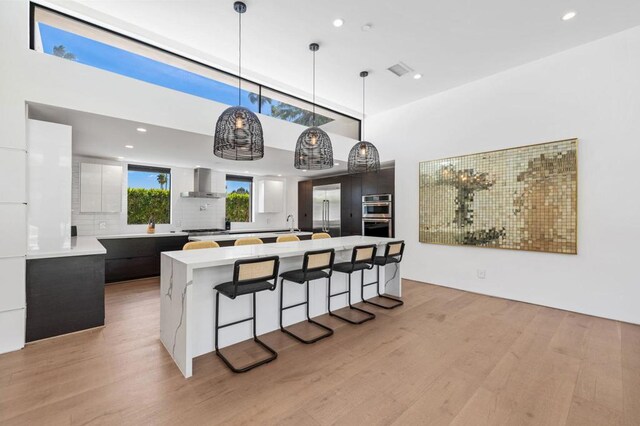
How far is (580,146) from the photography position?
11.9 ft

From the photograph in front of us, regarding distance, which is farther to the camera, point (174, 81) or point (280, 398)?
point (174, 81)

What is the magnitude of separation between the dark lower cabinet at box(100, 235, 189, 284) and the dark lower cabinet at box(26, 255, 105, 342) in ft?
6.78

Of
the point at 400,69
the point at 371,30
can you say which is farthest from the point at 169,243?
the point at 400,69

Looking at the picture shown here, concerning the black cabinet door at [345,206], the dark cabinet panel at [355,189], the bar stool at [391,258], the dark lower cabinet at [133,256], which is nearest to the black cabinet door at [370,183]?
the dark cabinet panel at [355,189]

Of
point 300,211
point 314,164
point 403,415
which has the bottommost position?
point 403,415

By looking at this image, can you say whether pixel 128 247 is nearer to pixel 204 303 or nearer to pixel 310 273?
pixel 204 303

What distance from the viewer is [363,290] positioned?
162 inches

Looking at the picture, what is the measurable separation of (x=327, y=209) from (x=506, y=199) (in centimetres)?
394

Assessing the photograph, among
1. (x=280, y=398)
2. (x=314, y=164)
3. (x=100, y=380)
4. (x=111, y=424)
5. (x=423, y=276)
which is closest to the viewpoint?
(x=111, y=424)

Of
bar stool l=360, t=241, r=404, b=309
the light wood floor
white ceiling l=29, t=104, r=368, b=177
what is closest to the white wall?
the light wood floor

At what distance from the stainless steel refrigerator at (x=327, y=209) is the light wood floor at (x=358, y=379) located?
12.8ft

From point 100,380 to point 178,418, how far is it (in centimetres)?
88

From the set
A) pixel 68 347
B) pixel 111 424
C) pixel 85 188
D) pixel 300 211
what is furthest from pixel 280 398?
pixel 300 211

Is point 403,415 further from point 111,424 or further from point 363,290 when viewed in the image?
point 363,290
